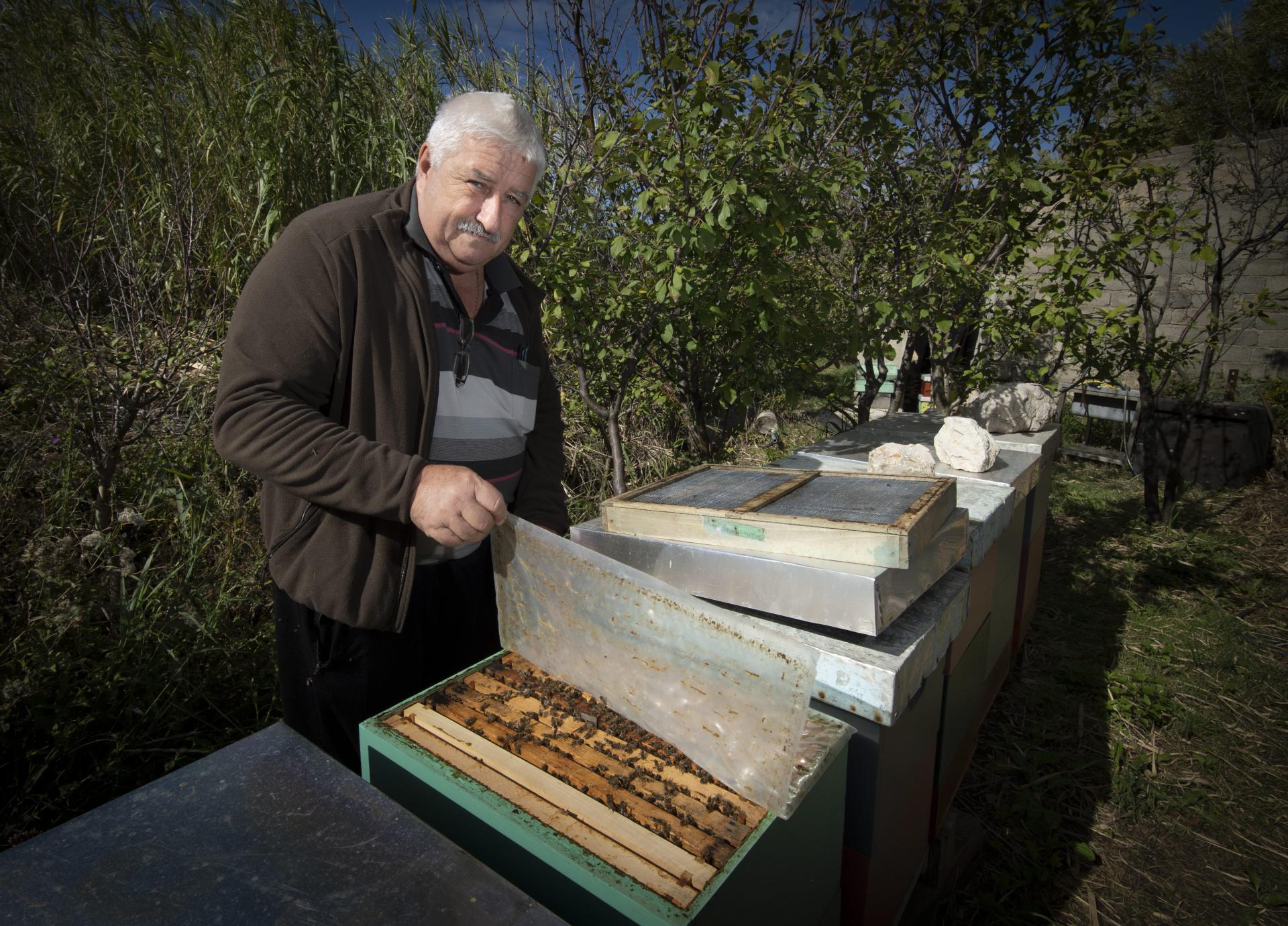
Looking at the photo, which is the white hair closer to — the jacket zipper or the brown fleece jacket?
the brown fleece jacket

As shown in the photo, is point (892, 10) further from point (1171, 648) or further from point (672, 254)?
point (1171, 648)

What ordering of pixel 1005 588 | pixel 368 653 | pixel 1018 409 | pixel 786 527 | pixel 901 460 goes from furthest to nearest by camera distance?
1. pixel 1018 409
2. pixel 1005 588
3. pixel 901 460
4. pixel 368 653
5. pixel 786 527

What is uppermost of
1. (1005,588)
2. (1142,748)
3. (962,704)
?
(1005,588)

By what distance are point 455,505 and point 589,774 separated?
0.53 meters

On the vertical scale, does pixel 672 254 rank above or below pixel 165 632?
above

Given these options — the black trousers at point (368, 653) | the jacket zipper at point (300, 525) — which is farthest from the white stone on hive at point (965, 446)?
the jacket zipper at point (300, 525)

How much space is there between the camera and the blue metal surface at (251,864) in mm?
780

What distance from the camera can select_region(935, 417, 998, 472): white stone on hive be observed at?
2566 mm

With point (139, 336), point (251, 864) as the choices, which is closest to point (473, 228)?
point (251, 864)

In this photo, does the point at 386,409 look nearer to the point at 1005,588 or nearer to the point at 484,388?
the point at 484,388

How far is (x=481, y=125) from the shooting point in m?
1.66

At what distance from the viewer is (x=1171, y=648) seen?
12.8ft

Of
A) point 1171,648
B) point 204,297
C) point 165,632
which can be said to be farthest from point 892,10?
point 165,632

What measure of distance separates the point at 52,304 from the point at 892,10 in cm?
474
